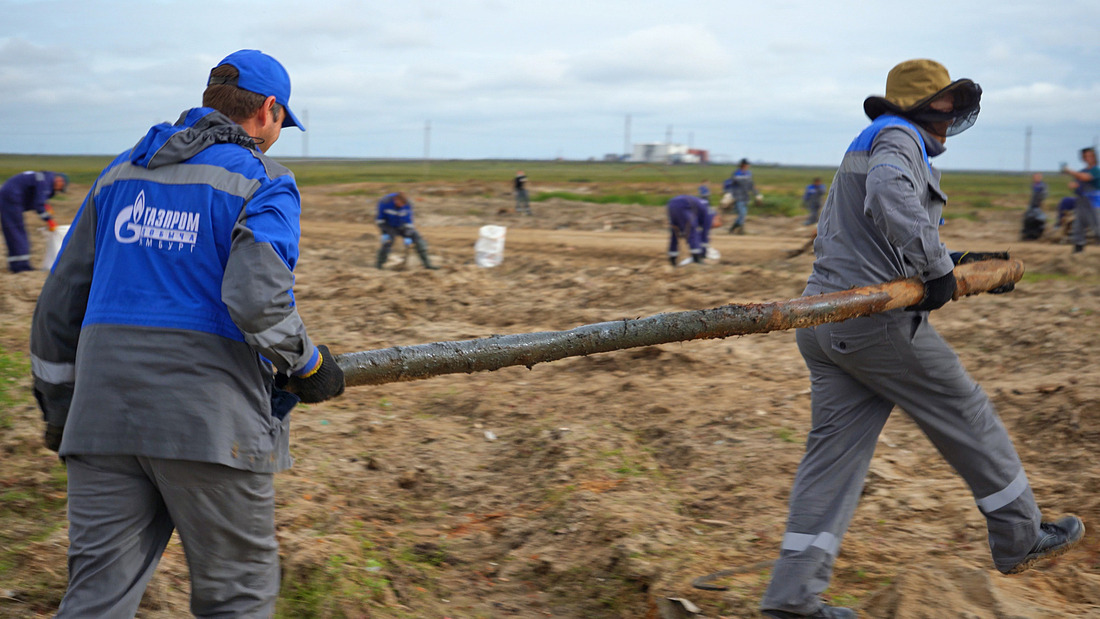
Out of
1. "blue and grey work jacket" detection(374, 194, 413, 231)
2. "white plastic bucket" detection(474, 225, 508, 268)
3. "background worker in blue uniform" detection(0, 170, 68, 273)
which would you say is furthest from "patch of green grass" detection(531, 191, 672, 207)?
"background worker in blue uniform" detection(0, 170, 68, 273)

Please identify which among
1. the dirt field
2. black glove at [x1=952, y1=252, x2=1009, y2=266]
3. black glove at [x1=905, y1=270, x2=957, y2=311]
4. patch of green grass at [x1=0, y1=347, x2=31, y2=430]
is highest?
black glove at [x1=952, y1=252, x2=1009, y2=266]

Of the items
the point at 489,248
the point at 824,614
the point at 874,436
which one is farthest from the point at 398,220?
the point at 824,614

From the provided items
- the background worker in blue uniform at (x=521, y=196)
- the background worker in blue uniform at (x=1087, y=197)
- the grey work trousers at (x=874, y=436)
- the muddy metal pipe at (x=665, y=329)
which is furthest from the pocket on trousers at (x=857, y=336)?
the background worker in blue uniform at (x=521, y=196)

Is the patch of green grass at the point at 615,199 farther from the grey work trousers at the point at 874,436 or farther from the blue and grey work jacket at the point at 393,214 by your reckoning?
the grey work trousers at the point at 874,436

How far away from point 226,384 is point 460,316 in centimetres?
815

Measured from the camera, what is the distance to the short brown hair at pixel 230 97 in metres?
2.53

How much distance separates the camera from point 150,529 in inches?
95.6

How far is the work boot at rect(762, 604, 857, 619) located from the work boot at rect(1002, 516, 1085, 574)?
28.0 inches

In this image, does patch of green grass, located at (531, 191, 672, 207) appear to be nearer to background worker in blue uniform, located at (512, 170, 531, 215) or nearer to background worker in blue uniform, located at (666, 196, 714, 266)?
background worker in blue uniform, located at (512, 170, 531, 215)

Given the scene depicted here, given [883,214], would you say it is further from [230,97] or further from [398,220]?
[398,220]

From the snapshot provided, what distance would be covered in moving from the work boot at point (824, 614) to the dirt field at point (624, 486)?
0.18 m

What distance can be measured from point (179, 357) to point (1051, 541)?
3.29 m

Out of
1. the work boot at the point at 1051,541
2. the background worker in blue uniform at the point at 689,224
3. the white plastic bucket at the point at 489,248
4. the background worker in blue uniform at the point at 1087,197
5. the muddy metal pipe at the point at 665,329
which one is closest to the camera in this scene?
the muddy metal pipe at the point at 665,329

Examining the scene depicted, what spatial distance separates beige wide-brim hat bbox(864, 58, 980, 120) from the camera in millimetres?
3453
